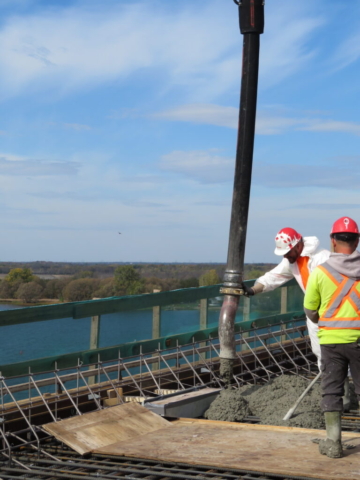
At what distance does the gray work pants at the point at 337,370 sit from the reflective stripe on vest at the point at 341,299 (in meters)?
0.13

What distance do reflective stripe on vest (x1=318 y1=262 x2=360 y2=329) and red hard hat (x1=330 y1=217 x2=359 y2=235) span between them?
0.26m

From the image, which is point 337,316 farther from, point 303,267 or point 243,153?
point 243,153

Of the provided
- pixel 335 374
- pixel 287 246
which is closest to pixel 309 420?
pixel 335 374

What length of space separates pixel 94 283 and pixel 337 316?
10.8 ft

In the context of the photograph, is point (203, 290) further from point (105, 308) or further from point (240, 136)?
point (240, 136)

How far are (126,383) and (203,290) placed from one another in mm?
2223

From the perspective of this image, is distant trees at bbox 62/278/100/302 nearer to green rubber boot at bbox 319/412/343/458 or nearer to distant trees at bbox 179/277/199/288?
distant trees at bbox 179/277/199/288

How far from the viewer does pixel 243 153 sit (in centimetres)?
645

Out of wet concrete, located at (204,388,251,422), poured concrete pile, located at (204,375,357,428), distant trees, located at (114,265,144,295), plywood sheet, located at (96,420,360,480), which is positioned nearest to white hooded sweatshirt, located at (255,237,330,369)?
poured concrete pile, located at (204,375,357,428)

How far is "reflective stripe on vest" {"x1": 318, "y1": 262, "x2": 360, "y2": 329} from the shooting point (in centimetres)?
440

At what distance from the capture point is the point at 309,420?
5266 mm

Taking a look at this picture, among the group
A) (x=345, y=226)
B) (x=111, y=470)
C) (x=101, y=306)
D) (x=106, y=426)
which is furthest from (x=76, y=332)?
(x=345, y=226)

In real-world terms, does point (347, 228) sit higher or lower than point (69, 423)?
higher

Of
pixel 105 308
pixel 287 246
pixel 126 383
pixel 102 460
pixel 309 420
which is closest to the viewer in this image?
pixel 102 460
